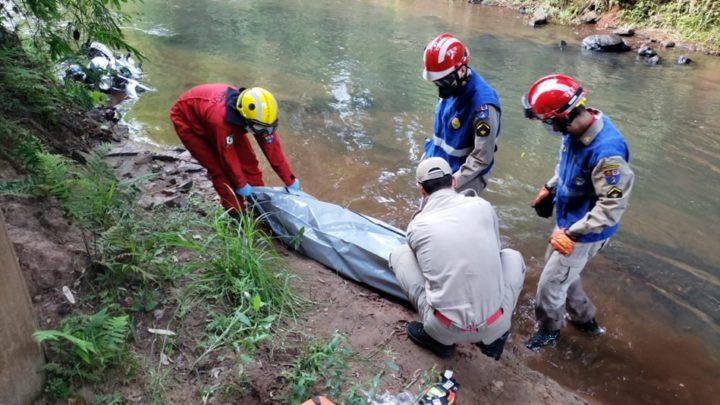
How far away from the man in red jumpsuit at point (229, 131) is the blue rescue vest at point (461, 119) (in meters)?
1.30

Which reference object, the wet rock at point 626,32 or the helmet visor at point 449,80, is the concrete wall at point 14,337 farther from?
the wet rock at point 626,32

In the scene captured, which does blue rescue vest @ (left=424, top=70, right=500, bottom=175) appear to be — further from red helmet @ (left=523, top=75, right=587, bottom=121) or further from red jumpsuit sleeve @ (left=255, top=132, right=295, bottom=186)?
red jumpsuit sleeve @ (left=255, top=132, right=295, bottom=186)

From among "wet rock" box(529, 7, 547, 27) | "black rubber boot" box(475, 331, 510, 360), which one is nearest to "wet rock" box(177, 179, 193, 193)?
"black rubber boot" box(475, 331, 510, 360)

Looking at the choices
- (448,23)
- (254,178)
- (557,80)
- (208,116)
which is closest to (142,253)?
(208,116)

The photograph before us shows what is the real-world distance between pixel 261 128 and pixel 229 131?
0.29m

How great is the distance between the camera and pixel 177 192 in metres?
4.29

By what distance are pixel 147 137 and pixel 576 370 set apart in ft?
19.4

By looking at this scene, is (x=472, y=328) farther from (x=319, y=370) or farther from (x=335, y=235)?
(x=335, y=235)

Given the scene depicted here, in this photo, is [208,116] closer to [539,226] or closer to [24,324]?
[24,324]

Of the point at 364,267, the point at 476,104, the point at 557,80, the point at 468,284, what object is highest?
the point at 557,80

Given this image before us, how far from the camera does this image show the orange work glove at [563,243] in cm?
309

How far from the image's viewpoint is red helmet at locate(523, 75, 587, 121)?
113 inches

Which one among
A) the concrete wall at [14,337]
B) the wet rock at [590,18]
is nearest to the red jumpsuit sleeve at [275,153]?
the concrete wall at [14,337]

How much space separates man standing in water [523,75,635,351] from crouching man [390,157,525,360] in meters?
0.48
